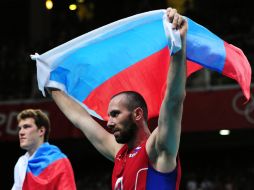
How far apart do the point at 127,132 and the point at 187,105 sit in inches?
344

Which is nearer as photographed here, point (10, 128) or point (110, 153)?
point (110, 153)

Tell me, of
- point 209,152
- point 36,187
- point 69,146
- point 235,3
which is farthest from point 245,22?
point 36,187

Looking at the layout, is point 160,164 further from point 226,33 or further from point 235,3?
point 235,3

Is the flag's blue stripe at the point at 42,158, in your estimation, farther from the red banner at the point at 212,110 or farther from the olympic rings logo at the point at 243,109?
the olympic rings logo at the point at 243,109

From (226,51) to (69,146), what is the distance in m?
11.4

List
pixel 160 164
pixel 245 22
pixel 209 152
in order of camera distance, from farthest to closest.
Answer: pixel 209 152 < pixel 245 22 < pixel 160 164

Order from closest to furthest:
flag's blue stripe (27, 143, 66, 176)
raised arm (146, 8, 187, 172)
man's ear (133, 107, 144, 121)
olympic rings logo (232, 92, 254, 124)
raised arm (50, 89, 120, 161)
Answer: raised arm (146, 8, 187, 172)
man's ear (133, 107, 144, 121)
raised arm (50, 89, 120, 161)
flag's blue stripe (27, 143, 66, 176)
olympic rings logo (232, 92, 254, 124)

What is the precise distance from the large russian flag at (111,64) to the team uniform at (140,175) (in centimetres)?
73

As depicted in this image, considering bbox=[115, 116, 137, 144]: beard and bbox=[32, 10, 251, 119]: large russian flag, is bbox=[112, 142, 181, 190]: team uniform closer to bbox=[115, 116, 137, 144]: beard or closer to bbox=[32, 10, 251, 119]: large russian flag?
bbox=[115, 116, 137, 144]: beard

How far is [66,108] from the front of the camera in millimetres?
4391

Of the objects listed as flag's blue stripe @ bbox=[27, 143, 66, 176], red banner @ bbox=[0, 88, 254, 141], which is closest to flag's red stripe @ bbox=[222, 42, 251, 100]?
flag's blue stripe @ bbox=[27, 143, 66, 176]

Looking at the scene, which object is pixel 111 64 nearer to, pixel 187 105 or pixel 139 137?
pixel 139 137

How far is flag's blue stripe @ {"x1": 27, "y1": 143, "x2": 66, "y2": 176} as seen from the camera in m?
5.74

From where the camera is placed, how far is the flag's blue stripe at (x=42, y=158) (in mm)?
5742
